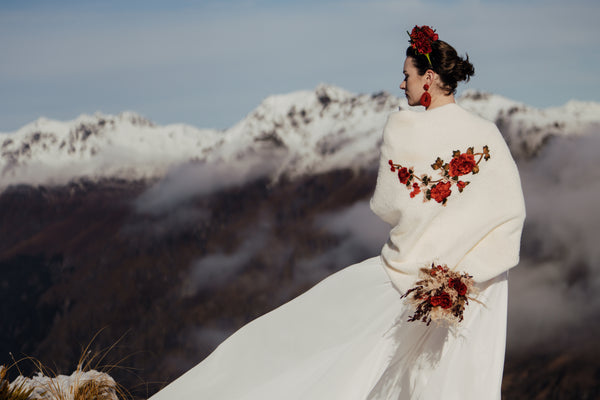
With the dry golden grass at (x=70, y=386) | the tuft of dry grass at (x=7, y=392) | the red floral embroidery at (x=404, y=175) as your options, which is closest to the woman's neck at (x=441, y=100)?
the red floral embroidery at (x=404, y=175)

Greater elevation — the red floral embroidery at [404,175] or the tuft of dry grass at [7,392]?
the red floral embroidery at [404,175]

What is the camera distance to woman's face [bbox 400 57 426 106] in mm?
3947

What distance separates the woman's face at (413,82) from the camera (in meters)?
3.95

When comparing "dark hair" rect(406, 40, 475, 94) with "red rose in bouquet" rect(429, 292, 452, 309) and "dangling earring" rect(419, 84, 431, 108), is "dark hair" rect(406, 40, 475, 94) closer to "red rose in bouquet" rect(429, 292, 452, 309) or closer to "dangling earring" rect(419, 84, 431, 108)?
"dangling earring" rect(419, 84, 431, 108)

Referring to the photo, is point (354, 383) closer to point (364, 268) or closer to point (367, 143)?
point (364, 268)

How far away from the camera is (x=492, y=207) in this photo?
3.73 m

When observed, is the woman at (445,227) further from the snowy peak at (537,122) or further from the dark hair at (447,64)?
the snowy peak at (537,122)

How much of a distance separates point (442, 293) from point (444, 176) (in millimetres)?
759

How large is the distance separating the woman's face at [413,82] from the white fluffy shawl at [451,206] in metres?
0.14

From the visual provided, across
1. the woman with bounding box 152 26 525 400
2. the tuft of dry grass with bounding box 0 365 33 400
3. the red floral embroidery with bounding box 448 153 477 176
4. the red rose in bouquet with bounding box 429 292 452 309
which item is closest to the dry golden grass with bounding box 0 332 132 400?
the tuft of dry grass with bounding box 0 365 33 400

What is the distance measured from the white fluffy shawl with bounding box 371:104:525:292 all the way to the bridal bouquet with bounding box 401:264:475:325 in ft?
0.38

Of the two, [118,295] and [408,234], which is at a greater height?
[118,295]

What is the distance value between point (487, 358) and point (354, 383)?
1.15 meters

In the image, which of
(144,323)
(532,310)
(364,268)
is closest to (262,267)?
(144,323)
